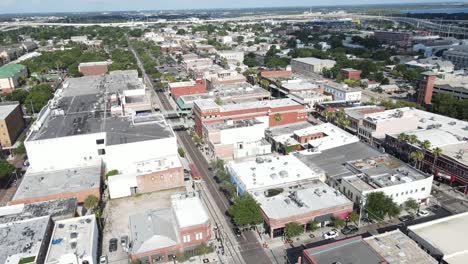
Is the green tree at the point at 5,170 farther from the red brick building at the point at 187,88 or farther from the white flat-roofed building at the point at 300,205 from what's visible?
the red brick building at the point at 187,88

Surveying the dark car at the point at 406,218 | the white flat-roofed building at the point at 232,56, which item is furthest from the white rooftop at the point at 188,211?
the white flat-roofed building at the point at 232,56

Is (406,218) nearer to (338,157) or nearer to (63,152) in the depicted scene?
(338,157)

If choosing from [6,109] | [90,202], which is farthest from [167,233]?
[6,109]

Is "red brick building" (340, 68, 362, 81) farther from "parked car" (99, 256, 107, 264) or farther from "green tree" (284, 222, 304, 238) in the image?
"parked car" (99, 256, 107, 264)

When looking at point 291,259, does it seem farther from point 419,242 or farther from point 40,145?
point 40,145

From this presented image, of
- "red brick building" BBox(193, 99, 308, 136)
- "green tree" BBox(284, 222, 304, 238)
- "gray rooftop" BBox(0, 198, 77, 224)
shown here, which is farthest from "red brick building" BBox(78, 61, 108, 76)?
"green tree" BBox(284, 222, 304, 238)

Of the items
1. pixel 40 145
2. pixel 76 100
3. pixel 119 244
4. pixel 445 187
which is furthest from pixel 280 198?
pixel 76 100

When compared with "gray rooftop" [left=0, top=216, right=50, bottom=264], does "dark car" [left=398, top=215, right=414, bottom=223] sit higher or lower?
lower
